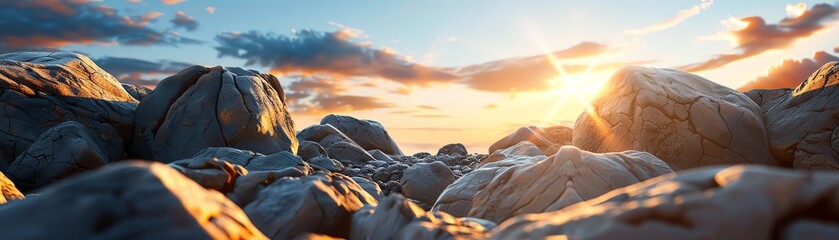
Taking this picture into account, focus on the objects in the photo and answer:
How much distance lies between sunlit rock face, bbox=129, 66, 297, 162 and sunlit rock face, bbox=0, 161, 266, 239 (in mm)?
7547

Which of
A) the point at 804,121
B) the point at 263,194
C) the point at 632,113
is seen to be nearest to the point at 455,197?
the point at 263,194

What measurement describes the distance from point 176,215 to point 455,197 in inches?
109

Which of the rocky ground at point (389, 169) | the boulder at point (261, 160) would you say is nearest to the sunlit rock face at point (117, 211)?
the rocky ground at point (389, 169)

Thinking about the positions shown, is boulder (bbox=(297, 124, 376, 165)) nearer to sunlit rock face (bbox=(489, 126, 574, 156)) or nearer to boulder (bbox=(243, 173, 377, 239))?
sunlit rock face (bbox=(489, 126, 574, 156))

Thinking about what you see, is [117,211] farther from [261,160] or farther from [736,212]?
[261,160]

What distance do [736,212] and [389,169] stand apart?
24.6ft

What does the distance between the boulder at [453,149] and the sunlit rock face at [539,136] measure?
192 centimetres

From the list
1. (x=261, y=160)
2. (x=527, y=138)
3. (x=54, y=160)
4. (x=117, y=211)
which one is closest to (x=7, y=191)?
(x=261, y=160)

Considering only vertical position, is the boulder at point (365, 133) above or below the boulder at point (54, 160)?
below

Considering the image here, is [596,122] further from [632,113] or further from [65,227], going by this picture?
[65,227]

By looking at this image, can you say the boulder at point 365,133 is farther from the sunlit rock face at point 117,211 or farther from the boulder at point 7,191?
the sunlit rock face at point 117,211

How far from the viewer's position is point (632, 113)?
715 centimetres

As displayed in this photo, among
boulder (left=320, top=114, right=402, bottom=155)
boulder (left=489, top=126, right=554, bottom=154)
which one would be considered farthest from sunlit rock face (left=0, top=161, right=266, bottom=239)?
boulder (left=320, top=114, right=402, bottom=155)

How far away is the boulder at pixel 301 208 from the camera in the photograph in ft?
8.62
